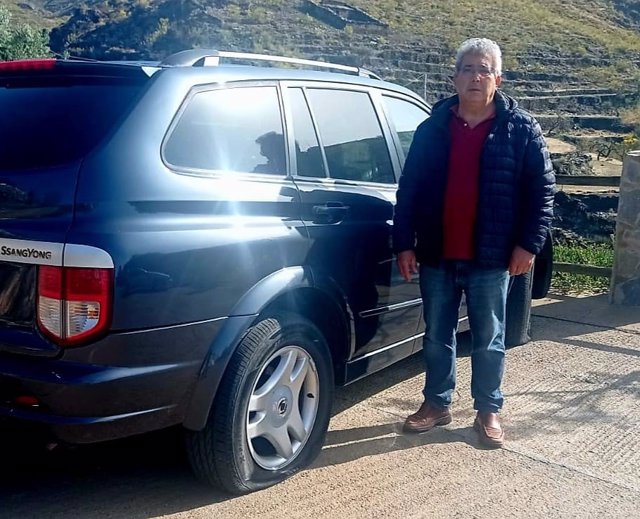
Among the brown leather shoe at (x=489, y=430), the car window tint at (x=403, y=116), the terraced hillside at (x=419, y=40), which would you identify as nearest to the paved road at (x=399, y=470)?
the brown leather shoe at (x=489, y=430)

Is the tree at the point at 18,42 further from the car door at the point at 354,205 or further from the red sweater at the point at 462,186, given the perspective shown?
the red sweater at the point at 462,186

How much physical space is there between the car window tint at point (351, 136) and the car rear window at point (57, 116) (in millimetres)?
1096

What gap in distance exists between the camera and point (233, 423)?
129 inches

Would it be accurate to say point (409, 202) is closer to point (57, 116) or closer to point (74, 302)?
point (57, 116)

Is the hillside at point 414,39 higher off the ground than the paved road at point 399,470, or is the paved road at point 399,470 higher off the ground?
the hillside at point 414,39

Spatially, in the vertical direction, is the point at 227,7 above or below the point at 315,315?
above

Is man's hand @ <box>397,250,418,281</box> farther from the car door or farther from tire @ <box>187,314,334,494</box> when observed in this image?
tire @ <box>187,314,334,494</box>

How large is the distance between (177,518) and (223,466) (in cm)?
27

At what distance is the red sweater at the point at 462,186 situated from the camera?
154 inches

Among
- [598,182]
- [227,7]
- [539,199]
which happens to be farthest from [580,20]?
[539,199]

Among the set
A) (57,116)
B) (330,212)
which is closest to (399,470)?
(330,212)

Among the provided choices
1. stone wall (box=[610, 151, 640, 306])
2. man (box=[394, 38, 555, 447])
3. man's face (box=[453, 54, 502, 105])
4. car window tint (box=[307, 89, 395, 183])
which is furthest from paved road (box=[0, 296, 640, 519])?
stone wall (box=[610, 151, 640, 306])

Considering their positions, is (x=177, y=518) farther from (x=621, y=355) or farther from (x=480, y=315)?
(x=621, y=355)

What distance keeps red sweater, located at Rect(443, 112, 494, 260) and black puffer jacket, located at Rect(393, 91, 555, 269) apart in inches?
1.2
